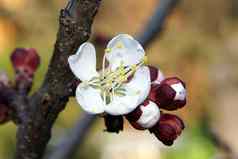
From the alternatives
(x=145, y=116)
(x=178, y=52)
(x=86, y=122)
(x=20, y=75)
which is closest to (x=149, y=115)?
(x=145, y=116)

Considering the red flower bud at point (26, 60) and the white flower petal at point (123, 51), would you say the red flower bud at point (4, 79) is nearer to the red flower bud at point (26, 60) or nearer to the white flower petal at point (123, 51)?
the red flower bud at point (26, 60)

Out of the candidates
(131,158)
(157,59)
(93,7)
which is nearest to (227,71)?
(157,59)

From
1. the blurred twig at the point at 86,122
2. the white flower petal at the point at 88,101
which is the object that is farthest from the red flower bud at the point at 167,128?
the blurred twig at the point at 86,122

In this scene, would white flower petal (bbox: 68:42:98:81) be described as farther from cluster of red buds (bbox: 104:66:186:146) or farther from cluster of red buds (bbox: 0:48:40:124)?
cluster of red buds (bbox: 0:48:40:124)

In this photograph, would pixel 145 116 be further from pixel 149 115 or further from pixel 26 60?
pixel 26 60

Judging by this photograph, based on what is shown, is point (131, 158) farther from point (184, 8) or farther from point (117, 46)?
point (117, 46)

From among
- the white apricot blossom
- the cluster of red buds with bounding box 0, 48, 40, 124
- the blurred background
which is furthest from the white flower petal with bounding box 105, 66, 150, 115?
the blurred background
